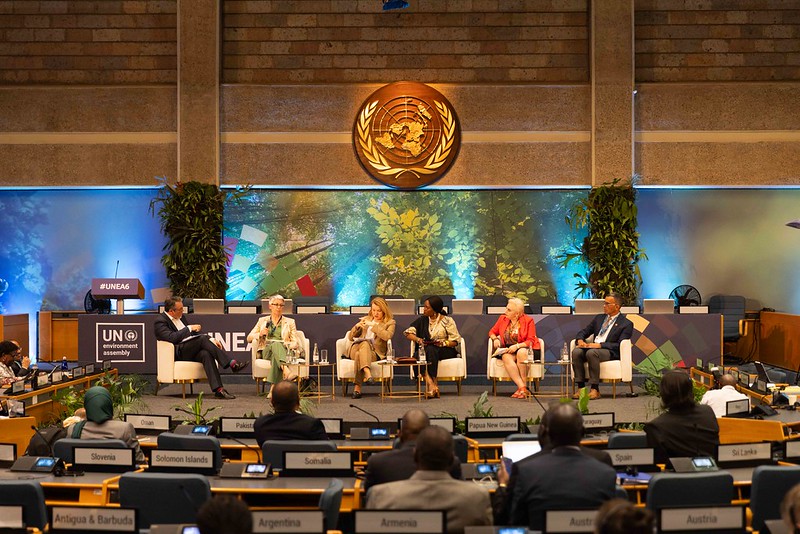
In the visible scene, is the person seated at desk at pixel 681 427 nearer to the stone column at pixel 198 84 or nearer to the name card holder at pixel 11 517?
the name card holder at pixel 11 517

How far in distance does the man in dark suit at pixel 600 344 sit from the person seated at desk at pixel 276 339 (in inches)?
122

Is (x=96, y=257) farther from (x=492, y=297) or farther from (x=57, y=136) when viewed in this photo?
(x=492, y=297)

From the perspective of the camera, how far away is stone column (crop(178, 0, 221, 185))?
47.9ft

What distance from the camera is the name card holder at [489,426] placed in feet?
21.0

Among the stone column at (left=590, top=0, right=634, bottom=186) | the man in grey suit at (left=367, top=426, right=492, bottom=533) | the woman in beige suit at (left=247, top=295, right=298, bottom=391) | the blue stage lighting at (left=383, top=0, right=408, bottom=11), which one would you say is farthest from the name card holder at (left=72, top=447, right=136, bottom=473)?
the stone column at (left=590, top=0, right=634, bottom=186)

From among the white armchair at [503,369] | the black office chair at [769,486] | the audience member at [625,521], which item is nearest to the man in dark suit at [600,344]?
the white armchair at [503,369]

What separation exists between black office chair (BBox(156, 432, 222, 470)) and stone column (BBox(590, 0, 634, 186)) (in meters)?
10.4

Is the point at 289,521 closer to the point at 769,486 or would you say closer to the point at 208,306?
the point at 769,486

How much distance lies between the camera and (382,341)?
10516 millimetres

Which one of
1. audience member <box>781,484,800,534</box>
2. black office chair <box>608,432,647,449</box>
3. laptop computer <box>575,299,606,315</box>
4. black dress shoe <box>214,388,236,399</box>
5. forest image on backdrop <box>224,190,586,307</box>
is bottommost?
black dress shoe <box>214,388,236,399</box>

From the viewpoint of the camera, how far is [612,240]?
14.2 metres

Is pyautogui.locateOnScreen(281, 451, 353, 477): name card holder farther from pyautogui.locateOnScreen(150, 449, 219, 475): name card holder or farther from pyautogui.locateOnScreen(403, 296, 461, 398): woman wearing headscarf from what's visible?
pyautogui.locateOnScreen(403, 296, 461, 398): woman wearing headscarf

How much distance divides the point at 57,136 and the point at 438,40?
6088mm

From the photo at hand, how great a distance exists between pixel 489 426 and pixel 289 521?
3056 mm
